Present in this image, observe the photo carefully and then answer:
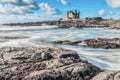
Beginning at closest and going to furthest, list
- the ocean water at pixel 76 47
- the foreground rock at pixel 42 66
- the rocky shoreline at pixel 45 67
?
1. the rocky shoreline at pixel 45 67
2. the foreground rock at pixel 42 66
3. the ocean water at pixel 76 47

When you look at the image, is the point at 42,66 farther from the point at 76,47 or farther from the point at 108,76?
the point at 76,47

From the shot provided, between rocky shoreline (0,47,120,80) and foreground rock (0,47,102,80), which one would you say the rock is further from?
foreground rock (0,47,102,80)

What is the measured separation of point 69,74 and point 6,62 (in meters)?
4.93

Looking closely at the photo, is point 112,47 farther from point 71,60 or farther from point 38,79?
point 38,79

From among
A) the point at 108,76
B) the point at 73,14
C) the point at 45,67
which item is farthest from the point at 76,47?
the point at 73,14

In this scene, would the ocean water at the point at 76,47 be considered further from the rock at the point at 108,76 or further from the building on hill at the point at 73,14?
the building on hill at the point at 73,14

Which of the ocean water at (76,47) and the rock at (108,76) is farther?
the ocean water at (76,47)

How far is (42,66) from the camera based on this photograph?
63.4 ft

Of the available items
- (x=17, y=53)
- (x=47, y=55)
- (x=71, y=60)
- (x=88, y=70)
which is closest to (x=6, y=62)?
(x=17, y=53)

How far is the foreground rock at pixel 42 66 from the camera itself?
17.9m

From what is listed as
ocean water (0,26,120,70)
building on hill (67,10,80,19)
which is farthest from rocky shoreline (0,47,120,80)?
building on hill (67,10,80,19)

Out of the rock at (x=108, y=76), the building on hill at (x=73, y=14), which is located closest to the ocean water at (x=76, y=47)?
the rock at (x=108, y=76)

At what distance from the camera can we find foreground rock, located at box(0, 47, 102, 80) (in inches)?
705

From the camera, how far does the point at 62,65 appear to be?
19.2m
